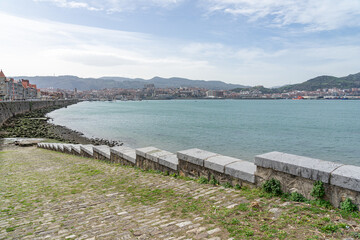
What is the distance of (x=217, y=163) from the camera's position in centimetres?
602

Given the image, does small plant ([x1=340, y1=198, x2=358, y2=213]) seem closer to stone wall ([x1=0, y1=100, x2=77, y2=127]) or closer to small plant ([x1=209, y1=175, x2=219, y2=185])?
small plant ([x1=209, y1=175, x2=219, y2=185])

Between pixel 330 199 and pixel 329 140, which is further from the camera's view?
pixel 329 140

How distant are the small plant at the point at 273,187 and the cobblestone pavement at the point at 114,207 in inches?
21.3

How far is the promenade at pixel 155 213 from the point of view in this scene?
148 inches

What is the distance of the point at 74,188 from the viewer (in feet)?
24.2

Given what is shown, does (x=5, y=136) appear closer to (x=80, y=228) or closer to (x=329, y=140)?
(x=80, y=228)

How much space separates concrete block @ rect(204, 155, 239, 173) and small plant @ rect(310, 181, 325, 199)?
2054 millimetres

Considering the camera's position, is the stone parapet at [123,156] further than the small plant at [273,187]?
Yes

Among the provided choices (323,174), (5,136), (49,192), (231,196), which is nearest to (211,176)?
(231,196)

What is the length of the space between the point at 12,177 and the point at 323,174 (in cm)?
1108

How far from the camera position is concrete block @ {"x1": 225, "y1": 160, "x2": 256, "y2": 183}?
209 inches

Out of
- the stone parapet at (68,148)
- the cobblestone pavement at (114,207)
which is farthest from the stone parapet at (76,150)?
the cobblestone pavement at (114,207)

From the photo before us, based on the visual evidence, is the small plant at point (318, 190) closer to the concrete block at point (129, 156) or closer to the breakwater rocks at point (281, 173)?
the breakwater rocks at point (281, 173)

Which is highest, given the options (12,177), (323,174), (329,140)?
(323,174)
